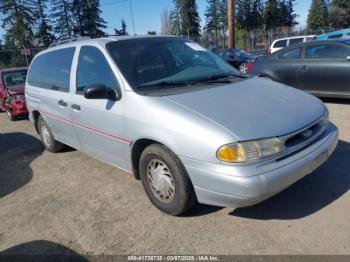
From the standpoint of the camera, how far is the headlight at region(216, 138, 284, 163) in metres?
2.70

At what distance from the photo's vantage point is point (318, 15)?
208 ft

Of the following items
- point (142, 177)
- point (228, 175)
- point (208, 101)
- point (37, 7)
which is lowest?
point (142, 177)

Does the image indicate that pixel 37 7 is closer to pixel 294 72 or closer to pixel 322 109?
pixel 294 72

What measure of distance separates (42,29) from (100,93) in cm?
4921

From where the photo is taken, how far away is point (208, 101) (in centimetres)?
318

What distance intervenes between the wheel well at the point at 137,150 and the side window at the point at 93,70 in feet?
2.24

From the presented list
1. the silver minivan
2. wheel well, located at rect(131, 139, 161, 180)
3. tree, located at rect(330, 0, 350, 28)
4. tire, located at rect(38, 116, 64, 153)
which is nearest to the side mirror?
the silver minivan

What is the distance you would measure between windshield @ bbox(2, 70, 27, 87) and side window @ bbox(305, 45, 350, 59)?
323 inches

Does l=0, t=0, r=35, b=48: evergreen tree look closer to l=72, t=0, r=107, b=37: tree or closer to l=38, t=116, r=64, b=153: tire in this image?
l=72, t=0, r=107, b=37: tree

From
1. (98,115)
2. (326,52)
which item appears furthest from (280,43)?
(98,115)

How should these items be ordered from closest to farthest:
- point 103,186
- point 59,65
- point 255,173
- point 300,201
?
1. point 255,173
2. point 300,201
3. point 103,186
4. point 59,65

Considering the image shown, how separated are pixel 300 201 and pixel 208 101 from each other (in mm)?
1420

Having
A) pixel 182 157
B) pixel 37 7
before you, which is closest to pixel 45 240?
pixel 182 157

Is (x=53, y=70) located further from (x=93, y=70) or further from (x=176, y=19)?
(x=176, y=19)
